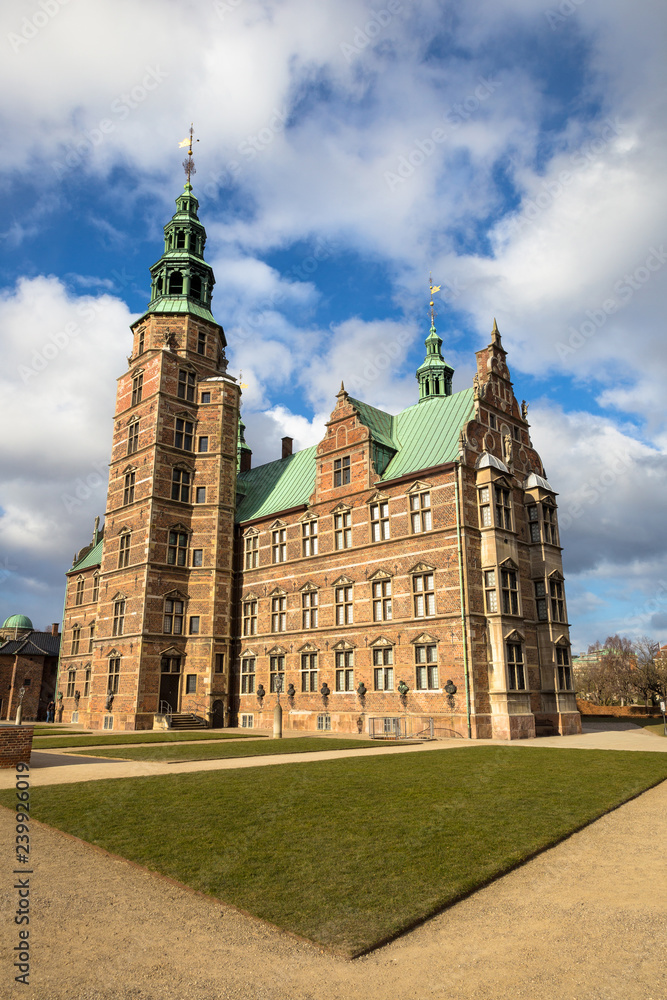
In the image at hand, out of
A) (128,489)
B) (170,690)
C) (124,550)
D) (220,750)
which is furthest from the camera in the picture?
(128,489)

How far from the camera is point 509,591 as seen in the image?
105 feet

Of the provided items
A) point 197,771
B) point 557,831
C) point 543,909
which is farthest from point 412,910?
point 197,771

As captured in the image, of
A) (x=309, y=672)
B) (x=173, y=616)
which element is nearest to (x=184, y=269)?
(x=173, y=616)

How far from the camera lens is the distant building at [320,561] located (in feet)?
105

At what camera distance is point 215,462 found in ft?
148

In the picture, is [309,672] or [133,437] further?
[133,437]

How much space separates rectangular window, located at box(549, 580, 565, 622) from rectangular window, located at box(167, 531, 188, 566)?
76.2ft

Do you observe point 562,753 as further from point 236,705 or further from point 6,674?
point 6,674

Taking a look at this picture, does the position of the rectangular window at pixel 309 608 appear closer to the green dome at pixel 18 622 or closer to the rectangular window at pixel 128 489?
the rectangular window at pixel 128 489

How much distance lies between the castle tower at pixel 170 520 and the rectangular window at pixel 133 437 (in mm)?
80

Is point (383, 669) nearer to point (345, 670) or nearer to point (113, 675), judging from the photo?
point (345, 670)

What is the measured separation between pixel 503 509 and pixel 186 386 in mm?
24188

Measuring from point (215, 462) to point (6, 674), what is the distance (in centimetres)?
3259

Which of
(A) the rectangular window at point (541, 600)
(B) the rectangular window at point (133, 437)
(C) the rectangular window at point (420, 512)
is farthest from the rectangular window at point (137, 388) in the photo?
(A) the rectangular window at point (541, 600)
